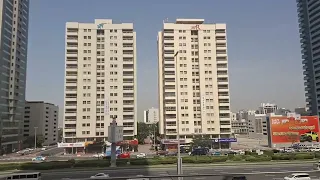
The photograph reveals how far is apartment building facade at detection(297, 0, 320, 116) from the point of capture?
101 metres

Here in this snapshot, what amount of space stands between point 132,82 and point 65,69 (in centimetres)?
1818

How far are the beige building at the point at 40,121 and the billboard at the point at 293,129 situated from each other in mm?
76078

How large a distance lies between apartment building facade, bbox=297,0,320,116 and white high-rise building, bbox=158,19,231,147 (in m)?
46.7

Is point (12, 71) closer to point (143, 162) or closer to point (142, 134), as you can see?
point (142, 134)

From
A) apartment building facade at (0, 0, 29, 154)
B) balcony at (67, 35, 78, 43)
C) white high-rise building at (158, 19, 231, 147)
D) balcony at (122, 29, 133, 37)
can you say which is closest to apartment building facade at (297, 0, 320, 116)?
white high-rise building at (158, 19, 231, 147)

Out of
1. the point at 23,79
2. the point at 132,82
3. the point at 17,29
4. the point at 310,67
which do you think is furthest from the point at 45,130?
the point at 310,67

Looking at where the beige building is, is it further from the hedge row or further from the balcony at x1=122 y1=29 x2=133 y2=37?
the hedge row

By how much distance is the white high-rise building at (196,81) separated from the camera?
73.9 meters

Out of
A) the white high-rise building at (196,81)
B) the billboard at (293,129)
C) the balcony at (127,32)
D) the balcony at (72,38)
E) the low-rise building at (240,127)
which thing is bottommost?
the low-rise building at (240,127)

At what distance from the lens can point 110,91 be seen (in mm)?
73750

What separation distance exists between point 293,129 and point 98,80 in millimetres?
51661

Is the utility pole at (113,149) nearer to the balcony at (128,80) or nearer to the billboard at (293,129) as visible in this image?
the balcony at (128,80)

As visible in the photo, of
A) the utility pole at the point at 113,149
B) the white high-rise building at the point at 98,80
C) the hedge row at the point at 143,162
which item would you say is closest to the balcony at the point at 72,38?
the white high-rise building at the point at 98,80

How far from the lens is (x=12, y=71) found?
→ 255ft
